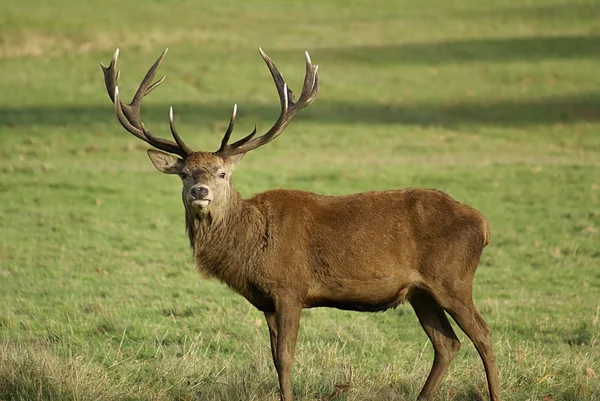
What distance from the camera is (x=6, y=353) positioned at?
8359 millimetres

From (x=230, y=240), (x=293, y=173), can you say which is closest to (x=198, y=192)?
(x=230, y=240)

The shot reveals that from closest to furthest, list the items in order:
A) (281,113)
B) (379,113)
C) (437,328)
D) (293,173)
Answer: (437,328)
(281,113)
(293,173)
(379,113)

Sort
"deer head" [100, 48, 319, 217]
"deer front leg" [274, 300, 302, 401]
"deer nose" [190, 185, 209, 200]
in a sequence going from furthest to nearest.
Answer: "deer head" [100, 48, 319, 217] → "deer nose" [190, 185, 209, 200] → "deer front leg" [274, 300, 302, 401]

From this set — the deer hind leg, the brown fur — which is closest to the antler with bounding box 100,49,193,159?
the brown fur

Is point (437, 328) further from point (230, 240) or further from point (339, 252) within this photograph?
point (230, 240)

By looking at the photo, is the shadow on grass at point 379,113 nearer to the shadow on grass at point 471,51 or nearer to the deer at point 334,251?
the shadow on grass at point 471,51

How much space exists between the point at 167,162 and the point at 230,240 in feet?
2.94

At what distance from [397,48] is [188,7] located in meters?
11.5

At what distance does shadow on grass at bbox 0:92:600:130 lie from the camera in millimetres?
26094

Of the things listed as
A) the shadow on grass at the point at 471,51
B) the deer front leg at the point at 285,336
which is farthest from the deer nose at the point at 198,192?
the shadow on grass at the point at 471,51

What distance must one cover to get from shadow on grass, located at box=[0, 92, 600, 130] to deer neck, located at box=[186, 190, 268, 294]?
17537 millimetres

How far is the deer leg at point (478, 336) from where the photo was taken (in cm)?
794

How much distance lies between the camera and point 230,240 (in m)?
8.20

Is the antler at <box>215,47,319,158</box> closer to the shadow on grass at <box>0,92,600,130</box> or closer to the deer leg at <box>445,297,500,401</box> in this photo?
the deer leg at <box>445,297,500,401</box>
